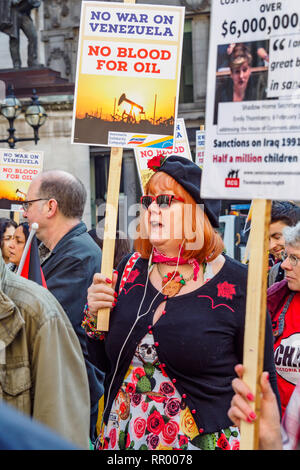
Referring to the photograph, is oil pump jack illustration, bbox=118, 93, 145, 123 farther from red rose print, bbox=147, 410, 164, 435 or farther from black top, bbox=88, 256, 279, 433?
red rose print, bbox=147, 410, 164, 435

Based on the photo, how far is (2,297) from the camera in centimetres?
267

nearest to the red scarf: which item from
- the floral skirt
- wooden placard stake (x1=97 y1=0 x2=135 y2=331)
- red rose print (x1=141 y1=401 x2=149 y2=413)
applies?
wooden placard stake (x1=97 y1=0 x2=135 y2=331)

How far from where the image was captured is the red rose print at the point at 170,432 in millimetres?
3203

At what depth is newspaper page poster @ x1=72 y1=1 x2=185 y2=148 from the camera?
3.96 meters

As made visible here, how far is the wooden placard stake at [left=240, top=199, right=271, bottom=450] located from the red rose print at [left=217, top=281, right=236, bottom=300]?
837 millimetres

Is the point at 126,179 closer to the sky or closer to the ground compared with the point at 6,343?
closer to the sky

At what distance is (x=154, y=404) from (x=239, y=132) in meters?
1.30

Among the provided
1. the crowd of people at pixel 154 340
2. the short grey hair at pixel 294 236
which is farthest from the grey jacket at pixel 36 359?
the short grey hair at pixel 294 236

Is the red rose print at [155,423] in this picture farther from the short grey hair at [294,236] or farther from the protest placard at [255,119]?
the short grey hair at [294,236]

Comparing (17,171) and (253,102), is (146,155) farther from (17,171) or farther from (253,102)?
(253,102)
